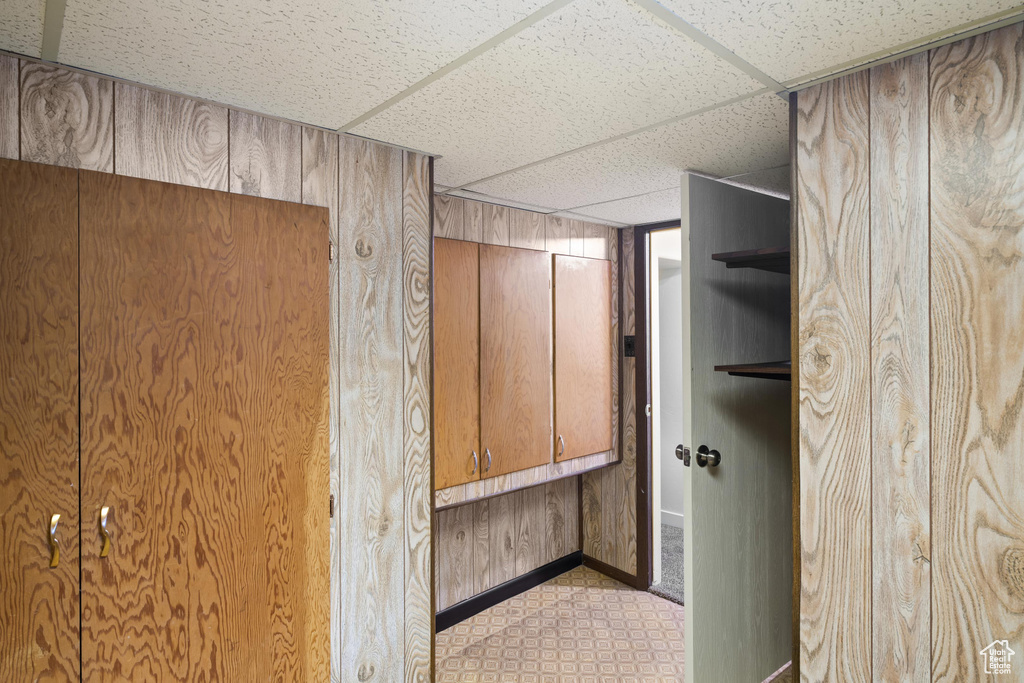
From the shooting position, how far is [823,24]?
1134 millimetres

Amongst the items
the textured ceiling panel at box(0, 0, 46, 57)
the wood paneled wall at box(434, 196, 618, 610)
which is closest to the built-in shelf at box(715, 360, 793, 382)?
the wood paneled wall at box(434, 196, 618, 610)

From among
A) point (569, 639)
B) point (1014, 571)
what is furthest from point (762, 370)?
point (569, 639)

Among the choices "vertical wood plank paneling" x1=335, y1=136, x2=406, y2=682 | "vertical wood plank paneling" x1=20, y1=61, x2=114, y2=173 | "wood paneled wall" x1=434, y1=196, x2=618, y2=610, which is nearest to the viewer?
"vertical wood plank paneling" x1=20, y1=61, x2=114, y2=173

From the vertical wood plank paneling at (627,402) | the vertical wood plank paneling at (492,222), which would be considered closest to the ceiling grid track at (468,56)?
the vertical wood plank paneling at (492,222)

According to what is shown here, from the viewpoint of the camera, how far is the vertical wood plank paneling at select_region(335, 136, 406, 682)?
1771 mm

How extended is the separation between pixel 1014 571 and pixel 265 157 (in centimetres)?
209

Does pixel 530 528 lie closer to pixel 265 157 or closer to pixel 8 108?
pixel 265 157

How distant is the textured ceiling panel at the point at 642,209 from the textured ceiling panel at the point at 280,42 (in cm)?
143

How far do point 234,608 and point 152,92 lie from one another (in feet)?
4.52

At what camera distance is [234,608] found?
152cm

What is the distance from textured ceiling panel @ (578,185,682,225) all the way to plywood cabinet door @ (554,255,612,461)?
0.95 ft

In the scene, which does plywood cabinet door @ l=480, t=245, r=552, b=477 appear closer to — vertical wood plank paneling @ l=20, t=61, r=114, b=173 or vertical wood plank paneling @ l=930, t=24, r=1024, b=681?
vertical wood plank paneling @ l=20, t=61, r=114, b=173

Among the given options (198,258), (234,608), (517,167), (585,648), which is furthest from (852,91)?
(585,648)

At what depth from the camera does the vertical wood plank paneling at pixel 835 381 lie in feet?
4.55
